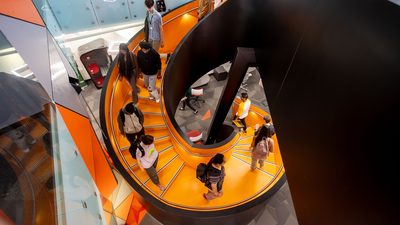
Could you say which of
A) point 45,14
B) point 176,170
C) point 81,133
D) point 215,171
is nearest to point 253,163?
point 215,171

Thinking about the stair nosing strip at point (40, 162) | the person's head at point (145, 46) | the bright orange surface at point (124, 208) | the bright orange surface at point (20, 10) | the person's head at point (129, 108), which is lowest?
the bright orange surface at point (124, 208)

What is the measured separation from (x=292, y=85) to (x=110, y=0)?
822cm

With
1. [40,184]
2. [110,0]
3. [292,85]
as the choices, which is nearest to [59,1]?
[110,0]

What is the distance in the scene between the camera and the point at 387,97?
54.2 inches

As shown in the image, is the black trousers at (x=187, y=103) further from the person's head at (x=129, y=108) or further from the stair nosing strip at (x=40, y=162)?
the stair nosing strip at (x=40, y=162)

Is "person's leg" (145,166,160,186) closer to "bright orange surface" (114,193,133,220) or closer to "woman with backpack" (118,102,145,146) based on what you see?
"woman with backpack" (118,102,145,146)

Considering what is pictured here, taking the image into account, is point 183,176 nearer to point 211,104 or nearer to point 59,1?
point 211,104

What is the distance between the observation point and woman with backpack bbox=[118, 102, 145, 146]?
13.2 ft

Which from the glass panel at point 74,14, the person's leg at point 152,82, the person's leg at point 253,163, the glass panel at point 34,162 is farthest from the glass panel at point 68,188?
the glass panel at point 74,14

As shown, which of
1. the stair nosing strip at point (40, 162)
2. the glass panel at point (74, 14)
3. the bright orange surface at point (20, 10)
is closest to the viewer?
the stair nosing strip at point (40, 162)

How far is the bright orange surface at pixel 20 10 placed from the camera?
3.13 m

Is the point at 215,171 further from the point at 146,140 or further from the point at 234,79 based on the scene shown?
the point at 234,79

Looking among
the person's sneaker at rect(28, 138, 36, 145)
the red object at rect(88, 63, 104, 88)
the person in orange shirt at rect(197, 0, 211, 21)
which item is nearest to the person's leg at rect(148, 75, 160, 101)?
the person's sneaker at rect(28, 138, 36, 145)

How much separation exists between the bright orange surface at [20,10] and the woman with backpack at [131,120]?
6.90 feet
